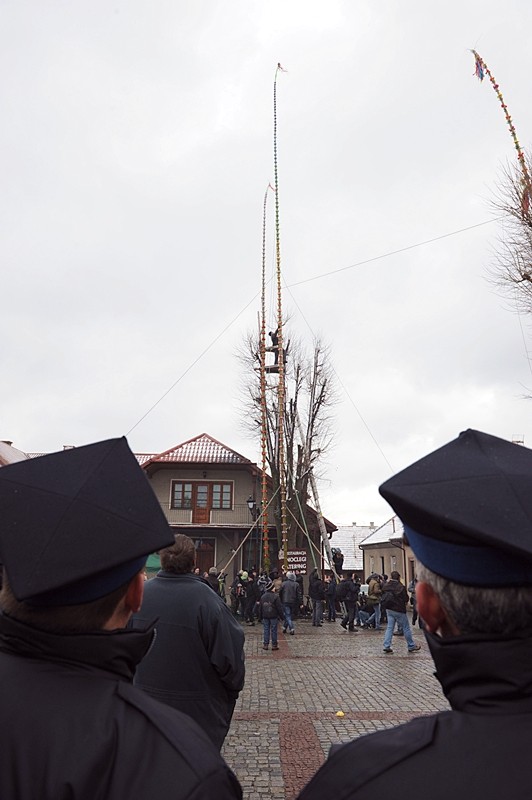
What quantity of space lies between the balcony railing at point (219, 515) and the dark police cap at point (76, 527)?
3395 centimetres

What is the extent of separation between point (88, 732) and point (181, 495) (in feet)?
116

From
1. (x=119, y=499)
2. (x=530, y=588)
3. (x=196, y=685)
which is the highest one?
(x=119, y=499)

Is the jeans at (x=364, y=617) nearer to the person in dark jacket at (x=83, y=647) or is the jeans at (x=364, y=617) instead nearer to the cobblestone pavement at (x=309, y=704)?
the cobblestone pavement at (x=309, y=704)

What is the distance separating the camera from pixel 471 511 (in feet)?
4.65

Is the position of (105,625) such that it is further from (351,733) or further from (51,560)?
(351,733)

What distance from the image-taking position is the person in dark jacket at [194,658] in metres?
3.88

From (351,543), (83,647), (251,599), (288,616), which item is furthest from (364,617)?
(351,543)

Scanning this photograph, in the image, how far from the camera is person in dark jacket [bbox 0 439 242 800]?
4.53 feet

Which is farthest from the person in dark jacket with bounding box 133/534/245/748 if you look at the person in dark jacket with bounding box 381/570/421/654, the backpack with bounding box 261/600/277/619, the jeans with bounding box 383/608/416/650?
the backpack with bounding box 261/600/277/619

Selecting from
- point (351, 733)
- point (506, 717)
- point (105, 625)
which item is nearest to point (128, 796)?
point (105, 625)

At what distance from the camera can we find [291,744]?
713 cm

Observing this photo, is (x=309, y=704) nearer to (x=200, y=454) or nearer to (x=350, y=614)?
(x=350, y=614)

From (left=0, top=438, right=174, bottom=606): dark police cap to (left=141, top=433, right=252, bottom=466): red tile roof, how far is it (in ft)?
111

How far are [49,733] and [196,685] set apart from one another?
8.54 ft
